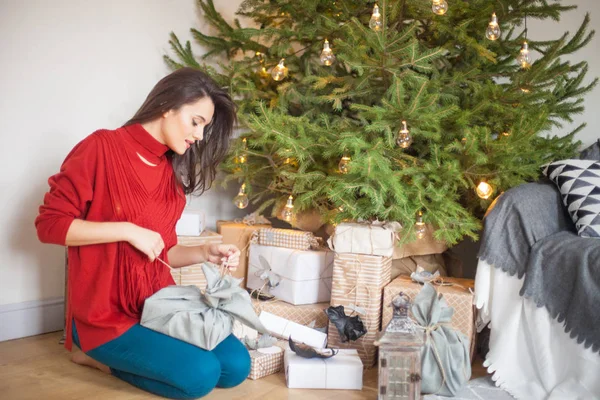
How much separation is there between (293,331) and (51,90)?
4.16 feet

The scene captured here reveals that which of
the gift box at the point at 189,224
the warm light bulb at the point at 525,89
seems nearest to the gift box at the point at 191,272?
the gift box at the point at 189,224

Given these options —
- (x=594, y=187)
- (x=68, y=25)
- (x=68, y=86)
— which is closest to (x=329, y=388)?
(x=594, y=187)

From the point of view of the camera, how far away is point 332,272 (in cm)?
229

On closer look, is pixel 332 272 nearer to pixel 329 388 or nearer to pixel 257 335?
pixel 257 335

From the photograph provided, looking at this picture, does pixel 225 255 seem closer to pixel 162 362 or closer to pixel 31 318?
pixel 162 362

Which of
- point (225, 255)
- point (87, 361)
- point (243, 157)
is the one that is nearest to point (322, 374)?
point (225, 255)

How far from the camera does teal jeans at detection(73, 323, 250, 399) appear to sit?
1575mm

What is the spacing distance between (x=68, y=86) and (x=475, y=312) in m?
1.72

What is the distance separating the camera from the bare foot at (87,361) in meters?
1.85

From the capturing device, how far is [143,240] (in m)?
1.57

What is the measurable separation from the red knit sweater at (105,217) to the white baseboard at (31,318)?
0.58m

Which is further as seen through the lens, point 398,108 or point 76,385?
point 398,108

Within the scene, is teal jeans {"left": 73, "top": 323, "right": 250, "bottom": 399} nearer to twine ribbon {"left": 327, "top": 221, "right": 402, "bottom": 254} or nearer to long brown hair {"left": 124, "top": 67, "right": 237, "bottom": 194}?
long brown hair {"left": 124, "top": 67, "right": 237, "bottom": 194}

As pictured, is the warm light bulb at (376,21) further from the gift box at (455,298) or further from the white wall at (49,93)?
the white wall at (49,93)
